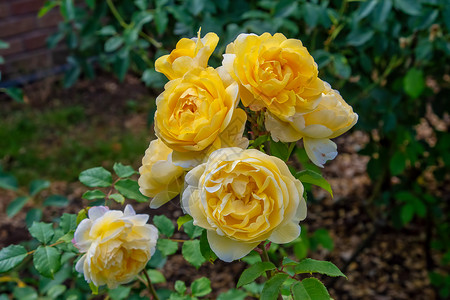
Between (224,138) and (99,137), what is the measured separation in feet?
7.86

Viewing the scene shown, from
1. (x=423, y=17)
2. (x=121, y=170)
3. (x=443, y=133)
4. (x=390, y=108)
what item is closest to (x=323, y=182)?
(x=121, y=170)

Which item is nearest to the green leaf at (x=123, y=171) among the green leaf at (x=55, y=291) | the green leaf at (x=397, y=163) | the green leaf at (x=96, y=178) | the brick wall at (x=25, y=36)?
the green leaf at (x=96, y=178)

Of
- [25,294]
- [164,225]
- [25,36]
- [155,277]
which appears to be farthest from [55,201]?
[25,36]

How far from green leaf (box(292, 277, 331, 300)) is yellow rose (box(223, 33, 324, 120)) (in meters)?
0.27

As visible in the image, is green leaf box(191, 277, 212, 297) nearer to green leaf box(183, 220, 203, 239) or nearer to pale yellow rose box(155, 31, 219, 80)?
green leaf box(183, 220, 203, 239)

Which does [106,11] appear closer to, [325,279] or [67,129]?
[67,129]

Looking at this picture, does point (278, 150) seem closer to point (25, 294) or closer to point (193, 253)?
point (193, 253)

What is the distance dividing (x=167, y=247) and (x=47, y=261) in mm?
277

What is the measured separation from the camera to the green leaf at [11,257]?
97cm

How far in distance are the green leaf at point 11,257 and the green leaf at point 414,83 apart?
4.19 feet

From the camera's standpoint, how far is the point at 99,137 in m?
2.99

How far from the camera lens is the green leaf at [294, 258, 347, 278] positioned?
2.43ft

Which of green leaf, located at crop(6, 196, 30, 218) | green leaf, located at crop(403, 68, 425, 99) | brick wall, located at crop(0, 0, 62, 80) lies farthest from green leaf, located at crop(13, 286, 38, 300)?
brick wall, located at crop(0, 0, 62, 80)

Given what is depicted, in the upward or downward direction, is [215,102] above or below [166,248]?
above
